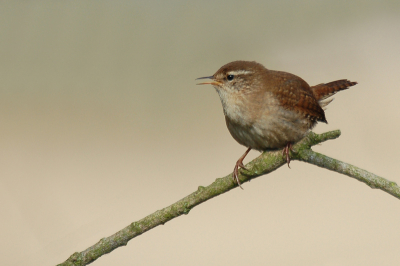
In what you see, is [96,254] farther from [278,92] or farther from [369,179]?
[278,92]

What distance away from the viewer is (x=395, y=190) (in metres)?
1.13

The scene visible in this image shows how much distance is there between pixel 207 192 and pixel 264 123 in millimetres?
653

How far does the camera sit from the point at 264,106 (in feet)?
6.35

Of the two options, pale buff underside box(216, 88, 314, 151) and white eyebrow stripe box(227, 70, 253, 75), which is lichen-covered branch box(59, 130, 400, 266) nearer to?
pale buff underside box(216, 88, 314, 151)

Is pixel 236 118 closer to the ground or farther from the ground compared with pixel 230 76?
closer to the ground

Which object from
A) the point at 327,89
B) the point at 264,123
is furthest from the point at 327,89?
the point at 264,123

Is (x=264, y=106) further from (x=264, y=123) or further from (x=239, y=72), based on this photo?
(x=239, y=72)

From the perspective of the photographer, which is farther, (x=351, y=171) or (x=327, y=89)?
(x=327, y=89)

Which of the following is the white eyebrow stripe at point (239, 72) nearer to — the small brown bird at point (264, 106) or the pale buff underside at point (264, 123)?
the small brown bird at point (264, 106)

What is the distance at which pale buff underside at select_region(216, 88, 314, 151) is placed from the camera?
1834mm

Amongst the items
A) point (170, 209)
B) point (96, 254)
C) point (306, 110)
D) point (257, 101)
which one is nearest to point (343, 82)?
point (306, 110)

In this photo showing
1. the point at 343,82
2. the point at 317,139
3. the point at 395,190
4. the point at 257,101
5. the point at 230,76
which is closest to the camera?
the point at 395,190

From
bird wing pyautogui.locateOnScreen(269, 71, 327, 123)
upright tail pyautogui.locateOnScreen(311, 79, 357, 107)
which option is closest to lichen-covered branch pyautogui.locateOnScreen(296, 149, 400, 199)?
bird wing pyautogui.locateOnScreen(269, 71, 327, 123)

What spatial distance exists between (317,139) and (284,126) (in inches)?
23.4
